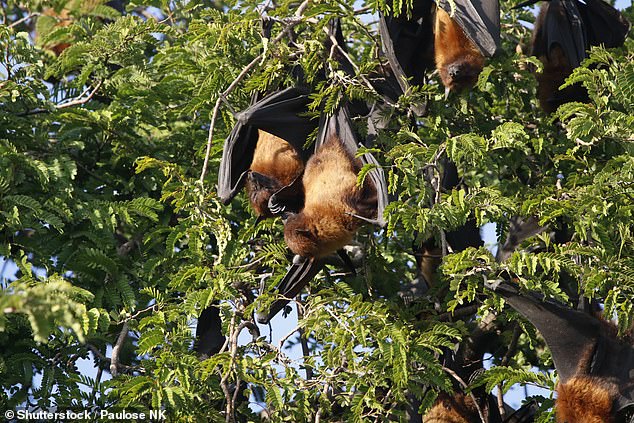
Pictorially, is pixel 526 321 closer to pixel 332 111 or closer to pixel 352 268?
pixel 352 268

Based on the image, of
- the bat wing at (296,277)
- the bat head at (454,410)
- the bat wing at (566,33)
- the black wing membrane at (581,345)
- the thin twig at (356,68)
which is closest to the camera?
the thin twig at (356,68)

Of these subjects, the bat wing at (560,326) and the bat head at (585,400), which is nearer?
the bat wing at (560,326)

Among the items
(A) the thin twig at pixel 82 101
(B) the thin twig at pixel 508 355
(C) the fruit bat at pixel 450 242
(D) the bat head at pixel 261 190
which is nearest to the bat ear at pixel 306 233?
(D) the bat head at pixel 261 190

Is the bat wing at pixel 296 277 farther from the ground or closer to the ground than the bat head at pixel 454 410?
farther from the ground

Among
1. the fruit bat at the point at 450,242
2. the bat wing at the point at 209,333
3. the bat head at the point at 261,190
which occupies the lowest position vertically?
the bat wing at the point at 209,333

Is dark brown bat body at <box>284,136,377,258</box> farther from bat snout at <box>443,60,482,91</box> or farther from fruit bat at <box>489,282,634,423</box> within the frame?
fruit bat at <box>489,282,634,423</box>

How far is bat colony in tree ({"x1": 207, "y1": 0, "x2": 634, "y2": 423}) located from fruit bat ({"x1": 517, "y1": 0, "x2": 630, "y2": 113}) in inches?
43.7

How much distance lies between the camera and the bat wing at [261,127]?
6.38m

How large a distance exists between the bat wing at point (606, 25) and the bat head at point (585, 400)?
293 cm

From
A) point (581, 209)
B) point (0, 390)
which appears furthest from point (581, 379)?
point (0, 390)

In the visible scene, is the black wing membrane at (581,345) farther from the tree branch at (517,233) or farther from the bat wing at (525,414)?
the tree branch at (517,233)

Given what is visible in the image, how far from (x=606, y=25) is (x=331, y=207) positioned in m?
3.22

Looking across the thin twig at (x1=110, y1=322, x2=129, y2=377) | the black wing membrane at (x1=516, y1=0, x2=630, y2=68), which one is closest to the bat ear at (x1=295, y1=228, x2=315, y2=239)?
the thin twig at (x1=110, y1=322, x2=129, y2=377)

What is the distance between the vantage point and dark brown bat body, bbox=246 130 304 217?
6363mm
